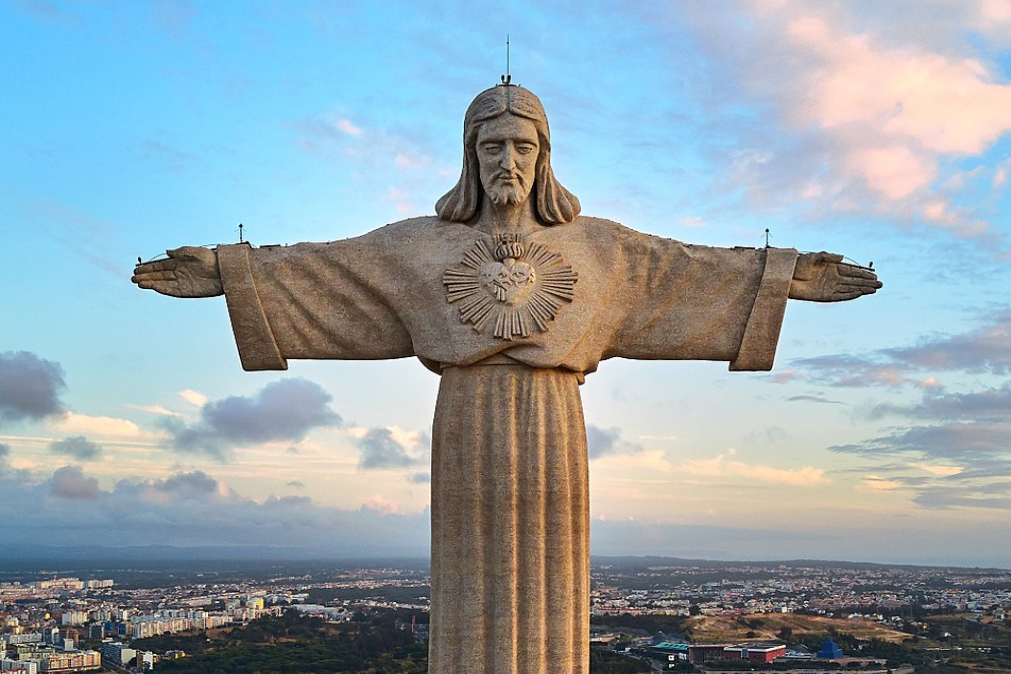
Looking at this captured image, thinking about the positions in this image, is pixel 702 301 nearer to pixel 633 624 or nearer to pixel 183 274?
pixel 183 274

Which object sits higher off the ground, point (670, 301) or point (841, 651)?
point (670, 301)

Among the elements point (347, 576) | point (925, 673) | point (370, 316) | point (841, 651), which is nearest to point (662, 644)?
point (841, 651)

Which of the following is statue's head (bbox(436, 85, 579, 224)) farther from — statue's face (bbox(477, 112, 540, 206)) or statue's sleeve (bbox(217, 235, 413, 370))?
statue's sleeve (bbox(217, 235, 413, 370))

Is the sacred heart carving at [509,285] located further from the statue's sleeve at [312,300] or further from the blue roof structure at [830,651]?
the blue roof structure at [830,651]

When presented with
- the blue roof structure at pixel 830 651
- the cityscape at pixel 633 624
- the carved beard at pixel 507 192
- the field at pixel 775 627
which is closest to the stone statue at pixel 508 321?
the carved beard at pixel 507 192

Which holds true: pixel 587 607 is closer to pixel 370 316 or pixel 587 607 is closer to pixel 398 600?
pixel 370 316

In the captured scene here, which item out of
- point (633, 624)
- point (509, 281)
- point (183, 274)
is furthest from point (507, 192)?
point (633, 624)
